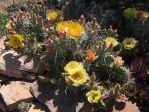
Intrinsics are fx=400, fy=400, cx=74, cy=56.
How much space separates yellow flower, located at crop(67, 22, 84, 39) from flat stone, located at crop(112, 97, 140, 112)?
893 mm

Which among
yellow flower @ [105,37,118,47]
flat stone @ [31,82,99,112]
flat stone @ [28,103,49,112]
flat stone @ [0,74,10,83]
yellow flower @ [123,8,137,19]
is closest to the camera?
flat stone @ [31,82,99,112]

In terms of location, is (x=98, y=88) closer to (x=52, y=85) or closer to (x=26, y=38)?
(x=52, y=85)

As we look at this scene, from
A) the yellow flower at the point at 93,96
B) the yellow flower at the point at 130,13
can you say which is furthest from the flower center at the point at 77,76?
the yellow flower at the point at 130,13

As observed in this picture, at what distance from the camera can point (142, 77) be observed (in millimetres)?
4750

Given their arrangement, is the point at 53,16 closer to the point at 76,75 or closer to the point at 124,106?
the point at 76,75

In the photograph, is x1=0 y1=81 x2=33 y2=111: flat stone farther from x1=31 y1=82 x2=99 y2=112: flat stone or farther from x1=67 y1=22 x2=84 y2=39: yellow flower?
x1=67 y1=22 x2=84 y2=39: yellow flower

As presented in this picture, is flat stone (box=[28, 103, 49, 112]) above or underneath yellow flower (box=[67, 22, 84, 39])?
underneath

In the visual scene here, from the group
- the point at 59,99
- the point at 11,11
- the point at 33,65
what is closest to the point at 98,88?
the point at 59,99

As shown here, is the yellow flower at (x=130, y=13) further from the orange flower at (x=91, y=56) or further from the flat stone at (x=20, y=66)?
the flat stone at (x=20, y=66)

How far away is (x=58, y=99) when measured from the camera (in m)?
4.62

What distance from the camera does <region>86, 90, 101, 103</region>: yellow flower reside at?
4.33 metres

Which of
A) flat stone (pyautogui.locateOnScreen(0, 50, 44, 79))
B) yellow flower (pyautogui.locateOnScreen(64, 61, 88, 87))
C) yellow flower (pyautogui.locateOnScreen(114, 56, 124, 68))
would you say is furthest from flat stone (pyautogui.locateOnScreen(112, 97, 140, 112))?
flat stone (pyautogui.locateOnScreen(0, 50, 44, 79))

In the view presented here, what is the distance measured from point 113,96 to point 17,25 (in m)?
1.59

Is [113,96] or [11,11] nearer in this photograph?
A: [113,96]
